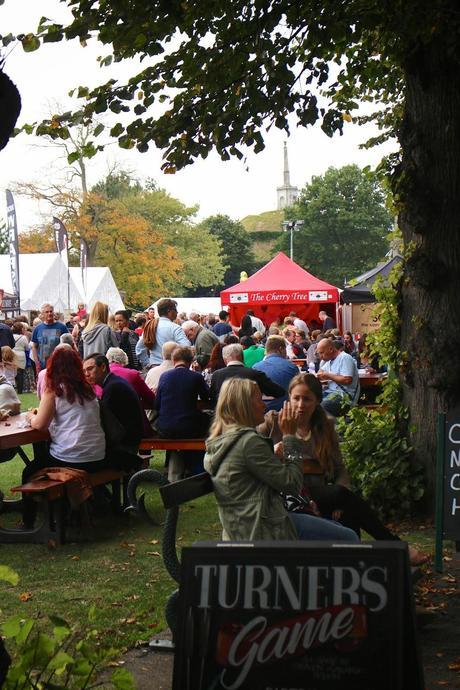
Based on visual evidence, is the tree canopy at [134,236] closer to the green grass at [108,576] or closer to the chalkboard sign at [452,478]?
the green grass at [108,576]

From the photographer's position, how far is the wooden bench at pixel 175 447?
1032cm

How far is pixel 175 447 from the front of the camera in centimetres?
1038

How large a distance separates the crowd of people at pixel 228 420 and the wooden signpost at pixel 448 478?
0.68 m

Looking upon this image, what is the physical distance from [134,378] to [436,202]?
3966mm

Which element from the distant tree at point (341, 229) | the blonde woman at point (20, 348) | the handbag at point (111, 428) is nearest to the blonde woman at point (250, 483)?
the handbag at point (111, 428)

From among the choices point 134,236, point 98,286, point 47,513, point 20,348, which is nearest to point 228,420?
point 47,513

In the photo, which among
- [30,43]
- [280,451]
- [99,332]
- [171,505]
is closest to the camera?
[171,505]

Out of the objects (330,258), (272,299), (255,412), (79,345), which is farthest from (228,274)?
(255,412)

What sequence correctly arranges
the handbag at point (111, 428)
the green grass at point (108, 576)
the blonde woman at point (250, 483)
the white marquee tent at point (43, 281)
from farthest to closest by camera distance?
the white marquee tent at point (43, 281) → the handbag at point (111, 428) → the green grass at point (108, 576) → the blonde woman at point (250, 483)

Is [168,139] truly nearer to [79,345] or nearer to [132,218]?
[79,345]

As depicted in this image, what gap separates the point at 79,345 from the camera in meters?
24.1

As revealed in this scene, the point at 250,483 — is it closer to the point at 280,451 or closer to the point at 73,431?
the point at 280,451

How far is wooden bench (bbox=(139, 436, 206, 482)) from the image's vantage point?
10.3 m

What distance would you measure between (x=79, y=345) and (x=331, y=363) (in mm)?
12339
